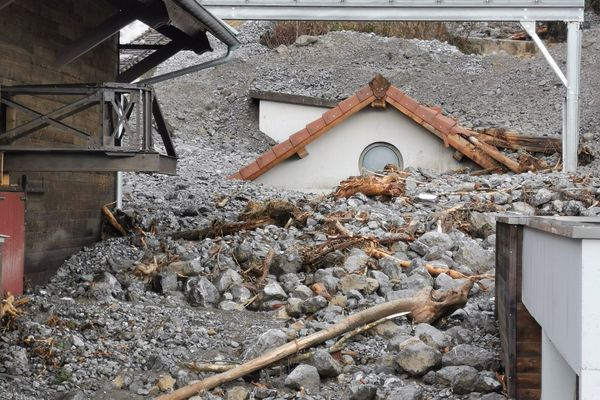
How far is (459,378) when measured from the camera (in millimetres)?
7633

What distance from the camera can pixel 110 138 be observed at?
951cm

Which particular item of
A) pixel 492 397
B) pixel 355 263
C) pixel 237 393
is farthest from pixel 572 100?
pixel 237 393

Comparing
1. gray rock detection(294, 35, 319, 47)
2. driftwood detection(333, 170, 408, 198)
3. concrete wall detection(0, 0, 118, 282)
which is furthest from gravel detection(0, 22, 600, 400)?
gray rock detection(294, 35, 319, 47)

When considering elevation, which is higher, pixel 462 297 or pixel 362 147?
pixel 362 147

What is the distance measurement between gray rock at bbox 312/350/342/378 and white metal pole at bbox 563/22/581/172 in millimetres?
12440

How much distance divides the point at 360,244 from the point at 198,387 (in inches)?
193

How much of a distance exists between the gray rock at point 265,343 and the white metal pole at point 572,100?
12.3 meters

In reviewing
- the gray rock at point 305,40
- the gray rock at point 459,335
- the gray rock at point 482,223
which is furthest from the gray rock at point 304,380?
the gray rock at point 305,40

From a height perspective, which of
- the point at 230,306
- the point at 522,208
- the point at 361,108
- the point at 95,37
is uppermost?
the point at 361,108

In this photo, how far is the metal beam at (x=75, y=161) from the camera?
31.4 feet

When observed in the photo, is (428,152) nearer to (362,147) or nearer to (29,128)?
(362,147)

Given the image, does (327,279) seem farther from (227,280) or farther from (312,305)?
(227,280)

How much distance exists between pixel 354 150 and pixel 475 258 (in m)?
8.35

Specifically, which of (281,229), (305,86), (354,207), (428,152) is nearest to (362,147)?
(428,152)
